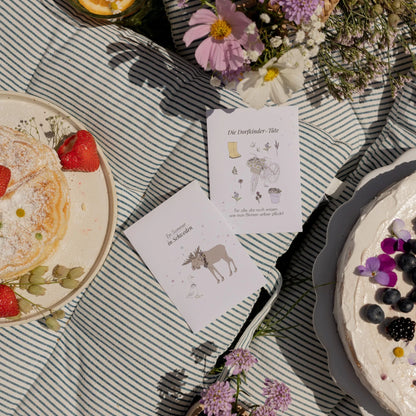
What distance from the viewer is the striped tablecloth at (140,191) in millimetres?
1315

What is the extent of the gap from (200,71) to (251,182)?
0.36m

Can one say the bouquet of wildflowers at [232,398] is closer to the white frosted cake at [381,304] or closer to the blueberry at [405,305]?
the white frosted cake at [381,304]

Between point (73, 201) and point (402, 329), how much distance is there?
0.92m

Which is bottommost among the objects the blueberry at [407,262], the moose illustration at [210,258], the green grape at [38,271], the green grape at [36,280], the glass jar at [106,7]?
the green grape at [36,280]

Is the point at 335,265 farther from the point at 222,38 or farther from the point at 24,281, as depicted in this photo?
the point at 24,281

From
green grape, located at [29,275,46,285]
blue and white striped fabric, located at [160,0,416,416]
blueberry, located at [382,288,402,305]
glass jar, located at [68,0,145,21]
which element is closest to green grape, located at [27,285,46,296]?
green grape, located at [29,275,46,285]

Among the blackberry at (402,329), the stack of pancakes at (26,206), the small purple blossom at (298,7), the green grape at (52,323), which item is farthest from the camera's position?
the green grape at (52,323)

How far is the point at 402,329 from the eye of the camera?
1.08 meters

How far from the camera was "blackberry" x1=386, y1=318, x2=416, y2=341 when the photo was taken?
1.08m

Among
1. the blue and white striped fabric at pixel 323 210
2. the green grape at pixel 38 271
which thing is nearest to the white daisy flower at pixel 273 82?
the blue and white striped fabric at pixel 323 210

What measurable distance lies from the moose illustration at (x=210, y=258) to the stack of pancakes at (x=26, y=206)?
0.39 metres

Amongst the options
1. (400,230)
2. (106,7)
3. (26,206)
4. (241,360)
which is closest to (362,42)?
(400,230)

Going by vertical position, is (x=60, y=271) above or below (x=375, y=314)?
below

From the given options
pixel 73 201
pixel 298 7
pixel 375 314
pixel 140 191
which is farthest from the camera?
pixel 140 191
